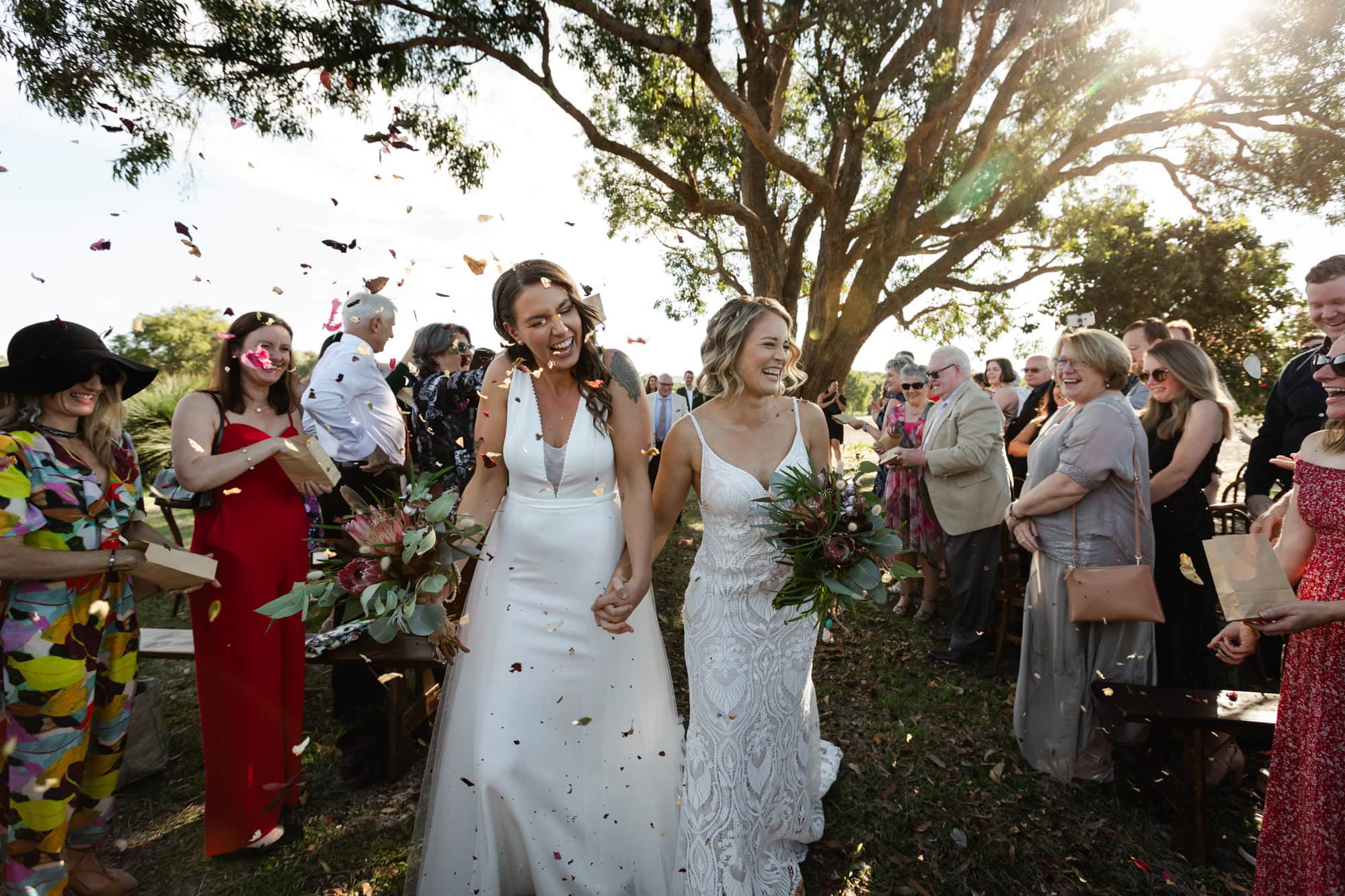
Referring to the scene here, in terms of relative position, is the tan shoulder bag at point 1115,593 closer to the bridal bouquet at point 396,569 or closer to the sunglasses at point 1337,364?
the sunglasses at point 1337,364

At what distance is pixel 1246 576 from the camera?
2246 millimetres

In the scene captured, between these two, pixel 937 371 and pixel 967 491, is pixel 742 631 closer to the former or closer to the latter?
pixel 967 491

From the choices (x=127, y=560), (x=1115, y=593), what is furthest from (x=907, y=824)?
(x=127, y=560)

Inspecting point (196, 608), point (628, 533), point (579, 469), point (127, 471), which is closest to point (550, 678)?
point (628, 533)

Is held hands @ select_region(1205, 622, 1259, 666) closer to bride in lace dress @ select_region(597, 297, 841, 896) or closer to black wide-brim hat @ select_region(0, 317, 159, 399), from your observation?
bride in lace dress @ select_region(597, 297, 841, 896)

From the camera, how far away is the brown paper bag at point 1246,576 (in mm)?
2191

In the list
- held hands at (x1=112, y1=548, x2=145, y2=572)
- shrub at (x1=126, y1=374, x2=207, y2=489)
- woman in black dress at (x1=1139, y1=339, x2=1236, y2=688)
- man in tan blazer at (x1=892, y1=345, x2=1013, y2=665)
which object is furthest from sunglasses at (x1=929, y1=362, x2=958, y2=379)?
shrub at (x1=126, y1=374, x2=207, y2=489)

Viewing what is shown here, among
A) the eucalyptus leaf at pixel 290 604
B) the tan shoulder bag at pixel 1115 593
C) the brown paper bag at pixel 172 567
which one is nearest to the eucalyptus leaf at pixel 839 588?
the tan shoulder bag at pixel 1115 593

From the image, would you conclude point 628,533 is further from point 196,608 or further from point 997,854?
point 997,854

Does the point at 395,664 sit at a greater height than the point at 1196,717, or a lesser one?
lesser

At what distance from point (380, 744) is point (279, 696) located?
99cm

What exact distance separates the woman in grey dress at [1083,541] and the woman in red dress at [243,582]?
4136 mm

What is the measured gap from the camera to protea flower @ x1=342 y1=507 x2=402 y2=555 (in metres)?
2.22

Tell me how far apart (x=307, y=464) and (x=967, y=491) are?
4803mm
